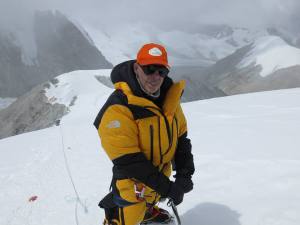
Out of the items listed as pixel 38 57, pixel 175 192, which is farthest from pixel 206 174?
pixel 38 57

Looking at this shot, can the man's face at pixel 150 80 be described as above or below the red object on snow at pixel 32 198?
above

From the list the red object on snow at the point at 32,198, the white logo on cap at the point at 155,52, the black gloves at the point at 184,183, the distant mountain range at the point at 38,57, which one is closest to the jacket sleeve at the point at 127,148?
the black gloves at the point at 184,183

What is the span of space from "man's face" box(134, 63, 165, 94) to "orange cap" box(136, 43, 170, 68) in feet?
0.33

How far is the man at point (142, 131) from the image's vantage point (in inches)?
152

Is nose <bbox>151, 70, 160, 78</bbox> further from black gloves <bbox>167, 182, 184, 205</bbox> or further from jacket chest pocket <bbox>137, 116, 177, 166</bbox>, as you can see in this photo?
black gloves <bbox>167, 182, 184, 205</bbox>

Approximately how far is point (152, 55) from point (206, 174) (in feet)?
12.4

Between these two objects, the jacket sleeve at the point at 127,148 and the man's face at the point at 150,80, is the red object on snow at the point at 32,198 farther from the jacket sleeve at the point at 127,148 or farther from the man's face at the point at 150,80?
the man's face at the point at 150,80

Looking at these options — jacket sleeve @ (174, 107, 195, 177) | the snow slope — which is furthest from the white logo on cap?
the snow slope

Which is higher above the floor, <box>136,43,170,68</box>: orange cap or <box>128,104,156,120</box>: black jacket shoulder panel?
<box>136,43,170,68</box>: orange cap

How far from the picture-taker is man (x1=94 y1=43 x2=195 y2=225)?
385 cm

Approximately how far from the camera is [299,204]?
200 inches

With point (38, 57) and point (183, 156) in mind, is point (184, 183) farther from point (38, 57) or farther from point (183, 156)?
point (38, 57)

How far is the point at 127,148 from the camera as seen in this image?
389 centimetres

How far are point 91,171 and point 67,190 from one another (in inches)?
43.4
